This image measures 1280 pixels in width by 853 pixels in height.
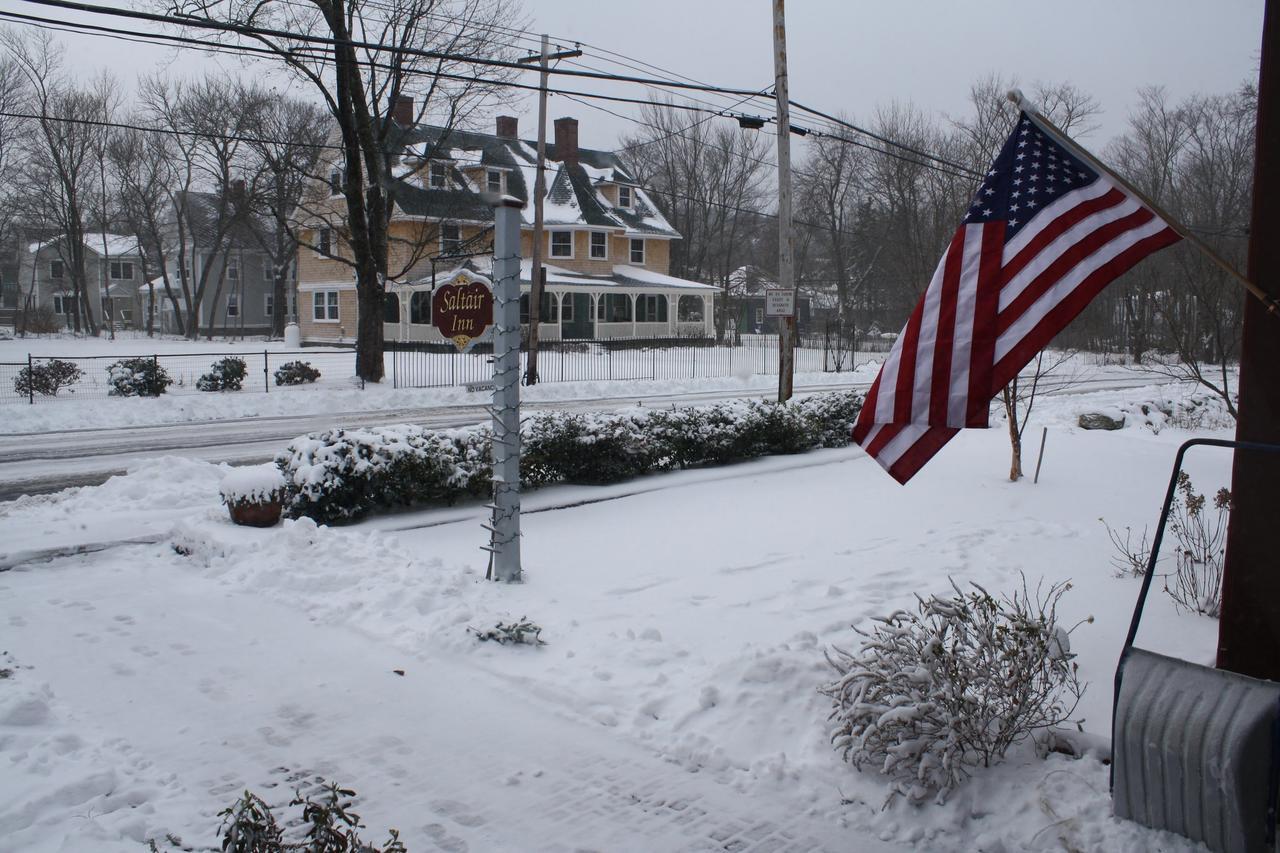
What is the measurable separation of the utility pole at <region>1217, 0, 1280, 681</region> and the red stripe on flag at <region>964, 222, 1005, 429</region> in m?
1.09

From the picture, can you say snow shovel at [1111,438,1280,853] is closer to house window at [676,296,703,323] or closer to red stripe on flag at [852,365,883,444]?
red stripe on flag at [852,365,883,444]

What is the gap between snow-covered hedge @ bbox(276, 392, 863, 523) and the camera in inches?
394

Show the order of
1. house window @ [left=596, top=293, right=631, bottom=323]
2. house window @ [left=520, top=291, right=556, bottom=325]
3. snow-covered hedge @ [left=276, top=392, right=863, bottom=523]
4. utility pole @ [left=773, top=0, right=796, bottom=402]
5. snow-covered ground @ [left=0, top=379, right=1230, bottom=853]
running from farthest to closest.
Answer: house window @ [left=596, top=293, right=631, bottom=323] → house window @ [left=520, top=291, right=556, bottom=325] → utility pole @ [left=773, top=0, right=796, bottom=402] → snow-covered hedge @ [left=276, top=392, right=863, bottom=523] → snow-covered ground @ [left=0, top=379, right=1230, bottom=853]

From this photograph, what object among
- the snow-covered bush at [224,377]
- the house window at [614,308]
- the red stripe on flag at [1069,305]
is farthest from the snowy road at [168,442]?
the house window at [614,308]

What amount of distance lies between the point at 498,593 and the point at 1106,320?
3966cm

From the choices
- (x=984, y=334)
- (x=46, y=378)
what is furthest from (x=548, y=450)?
(x=46, y=378)

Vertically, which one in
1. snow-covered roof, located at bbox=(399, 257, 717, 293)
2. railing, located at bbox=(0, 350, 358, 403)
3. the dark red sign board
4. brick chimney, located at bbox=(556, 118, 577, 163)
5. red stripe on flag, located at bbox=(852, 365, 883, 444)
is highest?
brick chimney, located at bbox=(556, 118, 577, 163)

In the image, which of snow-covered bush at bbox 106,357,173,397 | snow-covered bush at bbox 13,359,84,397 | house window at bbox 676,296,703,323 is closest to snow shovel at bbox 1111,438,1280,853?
snow-covered bush at bbox 106,357,173,397

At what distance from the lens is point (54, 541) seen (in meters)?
8.94

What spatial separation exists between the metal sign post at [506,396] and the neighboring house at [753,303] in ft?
194

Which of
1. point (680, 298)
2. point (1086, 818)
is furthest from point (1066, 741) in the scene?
point (680, 298)

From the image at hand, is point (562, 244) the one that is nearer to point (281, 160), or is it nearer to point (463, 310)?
point (281, 160)

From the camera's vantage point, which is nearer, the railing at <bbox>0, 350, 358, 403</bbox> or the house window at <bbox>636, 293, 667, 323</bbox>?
the railing at <bbox>0, 350, 358, 403</bbox>

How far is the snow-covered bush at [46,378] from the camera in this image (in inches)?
875
